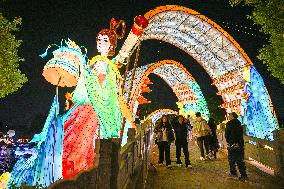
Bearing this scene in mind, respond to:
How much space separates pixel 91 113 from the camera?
9.24 metres

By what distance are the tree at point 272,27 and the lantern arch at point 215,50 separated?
4313mm

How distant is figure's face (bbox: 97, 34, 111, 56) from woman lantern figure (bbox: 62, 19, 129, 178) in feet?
1.20

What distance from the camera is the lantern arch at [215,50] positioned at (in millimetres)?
15953

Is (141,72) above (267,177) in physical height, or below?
above

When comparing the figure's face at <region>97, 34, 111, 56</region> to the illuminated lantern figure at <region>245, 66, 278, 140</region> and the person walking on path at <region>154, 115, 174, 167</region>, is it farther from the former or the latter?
the illuminated lantern figure at <region>245, 66, 278, 140</region>

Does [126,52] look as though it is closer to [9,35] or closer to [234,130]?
[234,130]

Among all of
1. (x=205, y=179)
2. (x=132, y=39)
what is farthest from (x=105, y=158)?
(x=132, y=39)

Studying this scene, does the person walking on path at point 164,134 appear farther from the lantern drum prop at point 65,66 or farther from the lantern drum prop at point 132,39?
the lantern drum prop at point 65,66

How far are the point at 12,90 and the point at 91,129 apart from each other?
602cm

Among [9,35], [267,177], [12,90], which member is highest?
[9,35]

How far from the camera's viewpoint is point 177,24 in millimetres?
19750

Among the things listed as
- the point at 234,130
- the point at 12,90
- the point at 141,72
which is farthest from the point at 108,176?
the point at 141,72

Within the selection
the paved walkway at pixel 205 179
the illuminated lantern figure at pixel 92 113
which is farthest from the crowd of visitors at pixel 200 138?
the illuminated lantern figure at pixel 92 113

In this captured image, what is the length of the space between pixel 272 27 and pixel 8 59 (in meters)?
10.9
